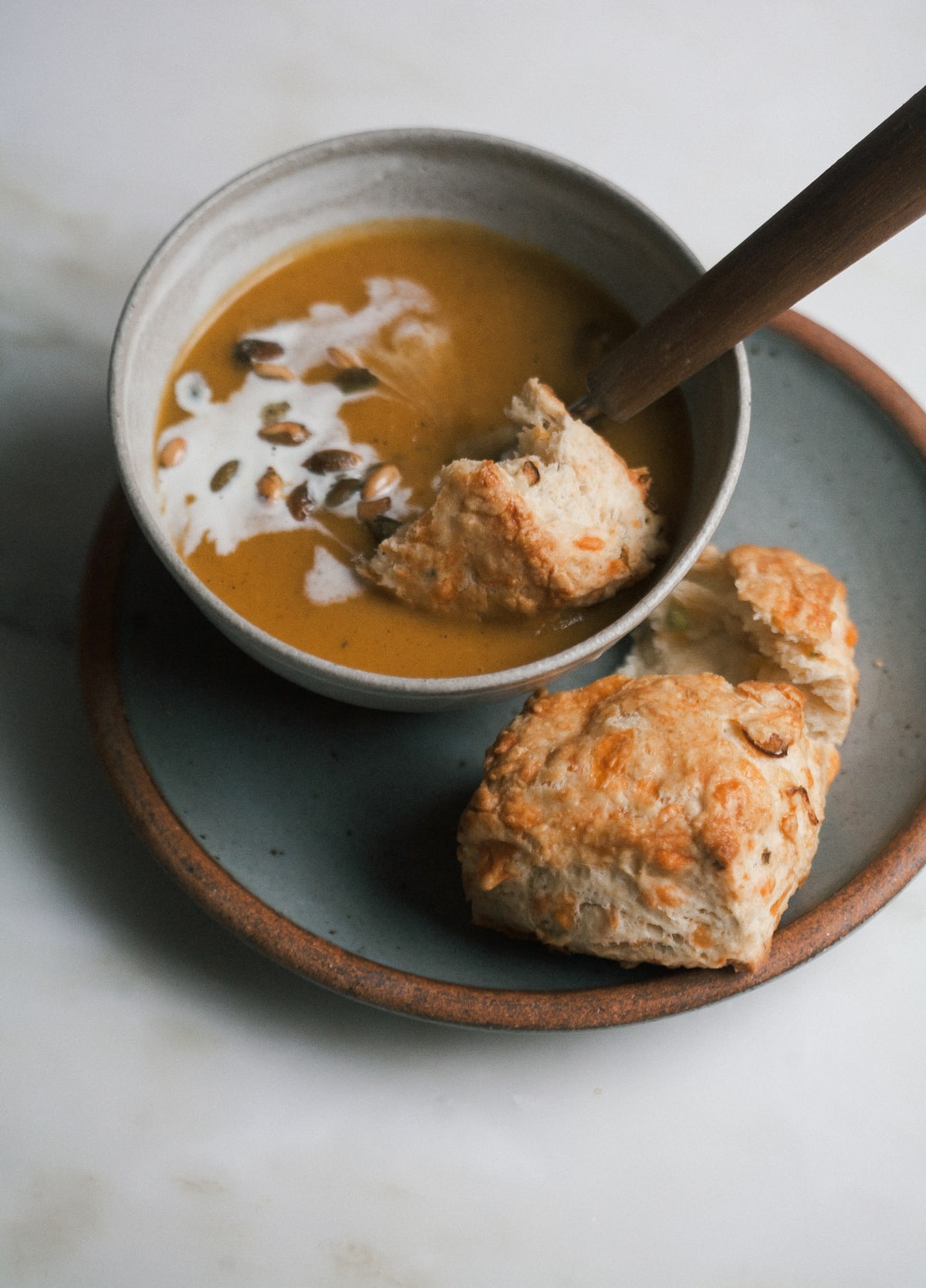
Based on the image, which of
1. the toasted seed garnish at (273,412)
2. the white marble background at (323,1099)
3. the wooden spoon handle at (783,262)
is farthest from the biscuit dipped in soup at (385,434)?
the white marble background at (323,1099)

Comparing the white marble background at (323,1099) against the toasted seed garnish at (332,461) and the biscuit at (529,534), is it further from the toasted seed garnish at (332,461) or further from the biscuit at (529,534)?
the biscuit at (529,534)

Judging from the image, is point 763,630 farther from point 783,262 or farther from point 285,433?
point 285,433

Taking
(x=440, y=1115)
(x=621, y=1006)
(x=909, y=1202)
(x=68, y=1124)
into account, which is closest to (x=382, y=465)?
(x=621, y=1006)

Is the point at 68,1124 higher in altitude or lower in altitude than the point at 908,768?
lower

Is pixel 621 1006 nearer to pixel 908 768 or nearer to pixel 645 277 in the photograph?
pixel 908 768

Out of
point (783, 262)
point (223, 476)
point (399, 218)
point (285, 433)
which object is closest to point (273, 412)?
point (285, 433)
